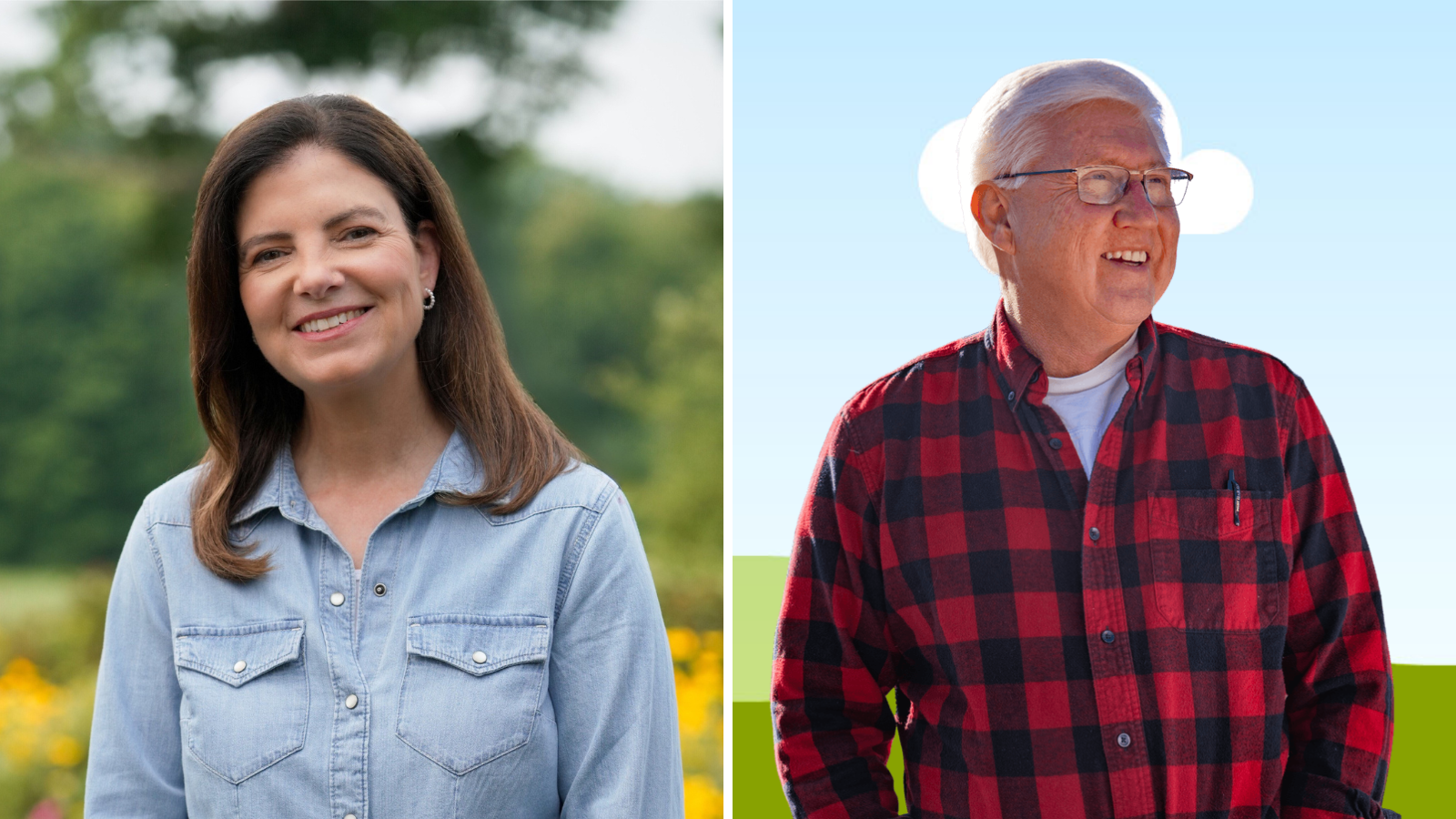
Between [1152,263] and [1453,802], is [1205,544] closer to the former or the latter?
[1152,263]

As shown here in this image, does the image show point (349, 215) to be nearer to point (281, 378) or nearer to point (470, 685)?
point (281, 378)

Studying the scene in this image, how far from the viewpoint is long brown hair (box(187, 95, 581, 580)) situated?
5.76ft

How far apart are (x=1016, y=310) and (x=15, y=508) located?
508 centimetres

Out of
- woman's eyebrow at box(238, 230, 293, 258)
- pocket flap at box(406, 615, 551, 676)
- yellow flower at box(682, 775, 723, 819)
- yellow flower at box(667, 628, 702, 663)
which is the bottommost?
yellow flower at box(682, 775, 723, 819)

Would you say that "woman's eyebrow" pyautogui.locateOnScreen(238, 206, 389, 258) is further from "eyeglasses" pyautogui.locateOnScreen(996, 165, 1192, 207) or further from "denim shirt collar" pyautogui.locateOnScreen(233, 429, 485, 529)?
"eyeglasses" pyautogui.locateOnScreen(996, 165, 1192, 207)

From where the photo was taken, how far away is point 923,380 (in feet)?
6.64

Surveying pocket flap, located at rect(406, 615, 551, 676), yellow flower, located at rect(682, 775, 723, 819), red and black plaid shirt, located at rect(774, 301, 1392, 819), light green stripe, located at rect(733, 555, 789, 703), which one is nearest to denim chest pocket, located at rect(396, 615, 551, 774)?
pocket flap, located at rect(406, 615, 551, 676)

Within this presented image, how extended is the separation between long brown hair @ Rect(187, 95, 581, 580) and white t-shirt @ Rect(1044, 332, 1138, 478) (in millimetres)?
781

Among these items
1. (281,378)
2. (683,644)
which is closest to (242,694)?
(281,378)

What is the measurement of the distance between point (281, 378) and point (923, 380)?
3.44 ft

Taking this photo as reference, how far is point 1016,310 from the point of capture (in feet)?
6.45

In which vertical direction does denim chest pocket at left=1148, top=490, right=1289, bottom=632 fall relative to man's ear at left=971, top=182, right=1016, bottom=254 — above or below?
below

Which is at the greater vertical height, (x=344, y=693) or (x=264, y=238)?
(x=264, y=238)

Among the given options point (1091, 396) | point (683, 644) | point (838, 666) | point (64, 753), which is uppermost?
point (1091, 396)
